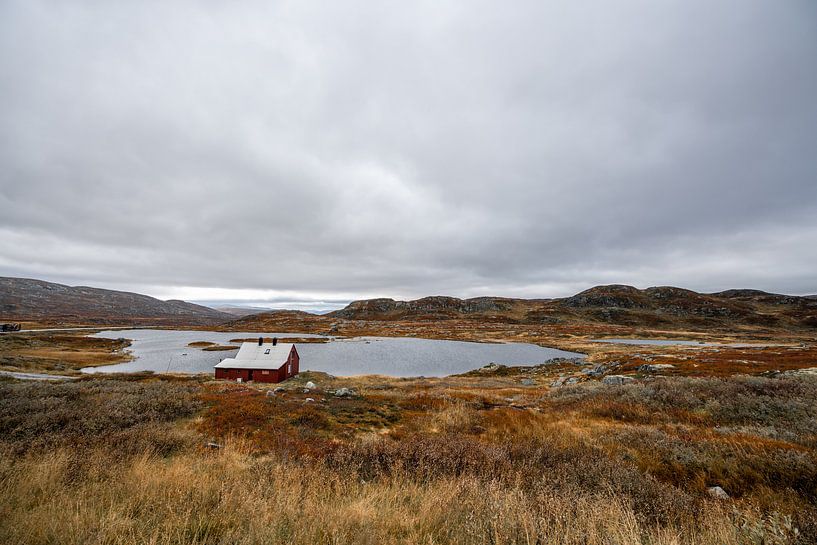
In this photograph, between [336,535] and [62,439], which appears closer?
[336,535]

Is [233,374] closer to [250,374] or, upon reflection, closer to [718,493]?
[250,374]

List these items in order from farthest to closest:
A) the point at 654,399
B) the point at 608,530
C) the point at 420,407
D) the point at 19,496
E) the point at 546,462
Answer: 1. the point at 420,407
2. the point at 654,399
3. the point at 546,462
4. the point at 19,496
5. the point at 608,530

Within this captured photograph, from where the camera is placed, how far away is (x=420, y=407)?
21.6 meters

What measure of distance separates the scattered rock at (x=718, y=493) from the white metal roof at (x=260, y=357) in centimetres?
4188

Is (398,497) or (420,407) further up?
(398,497)

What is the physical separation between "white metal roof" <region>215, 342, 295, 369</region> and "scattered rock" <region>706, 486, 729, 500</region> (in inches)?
1649

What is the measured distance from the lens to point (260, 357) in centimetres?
4400

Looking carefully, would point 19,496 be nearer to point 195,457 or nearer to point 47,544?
point 47,544

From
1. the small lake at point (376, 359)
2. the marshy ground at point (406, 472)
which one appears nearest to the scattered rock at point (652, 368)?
the marshy ground at point (406, 472)

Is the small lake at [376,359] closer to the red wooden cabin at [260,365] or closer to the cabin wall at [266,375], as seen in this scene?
the red wooden cabin at [260,365]

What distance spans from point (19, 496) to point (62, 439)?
5099mm

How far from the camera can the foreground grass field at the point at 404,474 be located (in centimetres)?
457

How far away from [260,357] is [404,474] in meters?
41.8

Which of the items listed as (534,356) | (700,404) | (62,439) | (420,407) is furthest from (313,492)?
(534,356)
